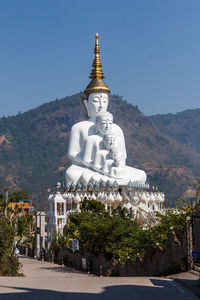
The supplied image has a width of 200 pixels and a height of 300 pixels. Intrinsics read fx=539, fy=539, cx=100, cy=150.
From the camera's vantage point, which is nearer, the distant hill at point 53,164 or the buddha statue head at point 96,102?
the buddha statue head at point 96,102

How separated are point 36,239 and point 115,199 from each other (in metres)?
6.67

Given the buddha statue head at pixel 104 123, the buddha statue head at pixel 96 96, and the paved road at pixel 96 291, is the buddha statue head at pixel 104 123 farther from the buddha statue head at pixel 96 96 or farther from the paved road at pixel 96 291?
the paved road at pixel 96 291

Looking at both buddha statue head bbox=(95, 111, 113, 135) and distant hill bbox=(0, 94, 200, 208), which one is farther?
distant hill bbox=(0, 94, 200, 208)

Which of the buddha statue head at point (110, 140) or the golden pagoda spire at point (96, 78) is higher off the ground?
the golden pagoda spire at point (96, 78)

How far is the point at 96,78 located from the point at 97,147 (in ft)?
25.5

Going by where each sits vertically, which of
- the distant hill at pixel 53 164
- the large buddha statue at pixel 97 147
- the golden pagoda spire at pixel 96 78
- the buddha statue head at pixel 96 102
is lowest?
the large buddha statue at pixel 97 147

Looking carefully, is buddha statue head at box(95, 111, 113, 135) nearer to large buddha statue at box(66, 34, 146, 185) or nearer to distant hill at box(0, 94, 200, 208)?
large buddha statue at box(66, 34, 146, 185)

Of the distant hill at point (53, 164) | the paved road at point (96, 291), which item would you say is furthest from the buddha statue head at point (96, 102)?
the distant hill at point (53, 164)

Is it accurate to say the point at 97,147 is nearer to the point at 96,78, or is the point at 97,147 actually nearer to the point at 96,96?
the point at 96,96

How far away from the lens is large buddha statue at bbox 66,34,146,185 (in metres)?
43.0

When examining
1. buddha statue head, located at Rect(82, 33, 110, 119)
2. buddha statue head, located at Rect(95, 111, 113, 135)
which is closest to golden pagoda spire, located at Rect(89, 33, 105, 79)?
buddha statue head, located at Rect(82, 33, 110, 119)

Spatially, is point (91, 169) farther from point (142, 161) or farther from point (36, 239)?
point (142, 161)

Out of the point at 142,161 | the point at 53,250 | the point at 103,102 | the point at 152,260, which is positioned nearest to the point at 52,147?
the point at 142,161

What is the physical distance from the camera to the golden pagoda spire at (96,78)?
47719 mm
